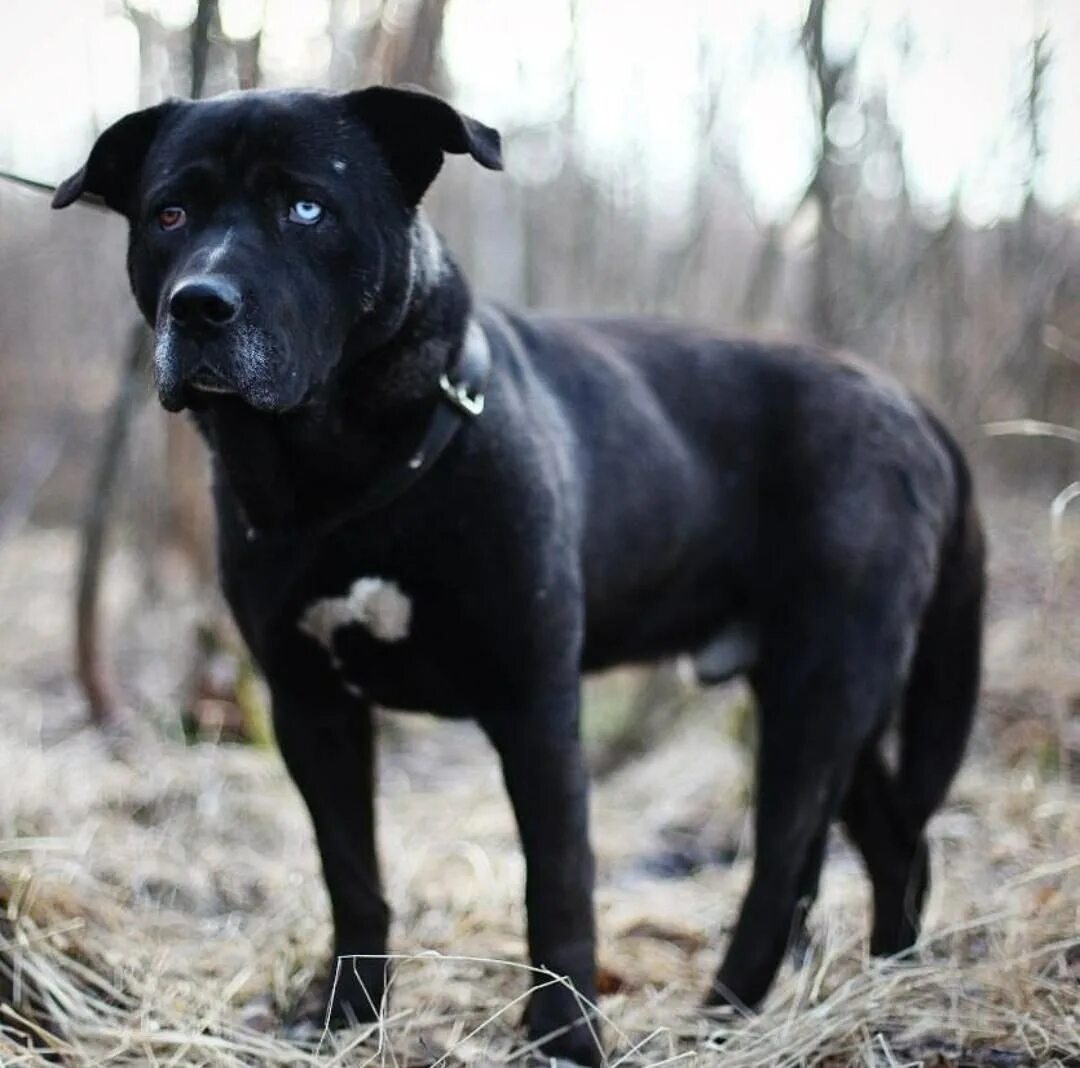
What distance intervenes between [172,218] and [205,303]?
1.17 feet

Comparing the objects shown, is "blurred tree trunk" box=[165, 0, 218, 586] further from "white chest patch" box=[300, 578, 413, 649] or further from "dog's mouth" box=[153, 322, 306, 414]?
"dog's mouth" box=[153, 322, 306, 414]

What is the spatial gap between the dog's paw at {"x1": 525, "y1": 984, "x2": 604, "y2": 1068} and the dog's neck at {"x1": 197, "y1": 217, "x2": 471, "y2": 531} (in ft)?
3.62

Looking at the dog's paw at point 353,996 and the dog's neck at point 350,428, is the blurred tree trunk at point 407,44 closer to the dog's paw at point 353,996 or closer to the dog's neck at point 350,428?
the dog's neck at point 350,428

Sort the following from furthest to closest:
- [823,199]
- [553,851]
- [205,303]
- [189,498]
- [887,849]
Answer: [189,498]
[823,199]
[887,849]
[553,851]
[205,303]

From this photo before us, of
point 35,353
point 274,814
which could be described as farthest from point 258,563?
point 35,353

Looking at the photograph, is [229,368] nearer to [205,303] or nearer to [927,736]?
[205,303]

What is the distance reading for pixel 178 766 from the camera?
531 cm

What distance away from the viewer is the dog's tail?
3.73m

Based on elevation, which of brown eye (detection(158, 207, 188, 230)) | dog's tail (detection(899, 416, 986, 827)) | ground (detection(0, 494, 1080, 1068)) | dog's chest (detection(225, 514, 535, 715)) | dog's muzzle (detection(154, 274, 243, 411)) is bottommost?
ground (detection(0, 494, 1080, 1068))

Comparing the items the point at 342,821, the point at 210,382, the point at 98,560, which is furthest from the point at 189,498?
the point at 210,382

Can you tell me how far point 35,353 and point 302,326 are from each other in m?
10.2

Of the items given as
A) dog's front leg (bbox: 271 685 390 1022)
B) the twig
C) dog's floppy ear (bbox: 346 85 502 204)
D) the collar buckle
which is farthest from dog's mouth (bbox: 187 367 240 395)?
the twig

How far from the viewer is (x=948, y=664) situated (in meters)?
3.76

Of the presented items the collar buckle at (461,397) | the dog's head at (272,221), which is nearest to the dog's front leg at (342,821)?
the collar buckle at (461,397)
